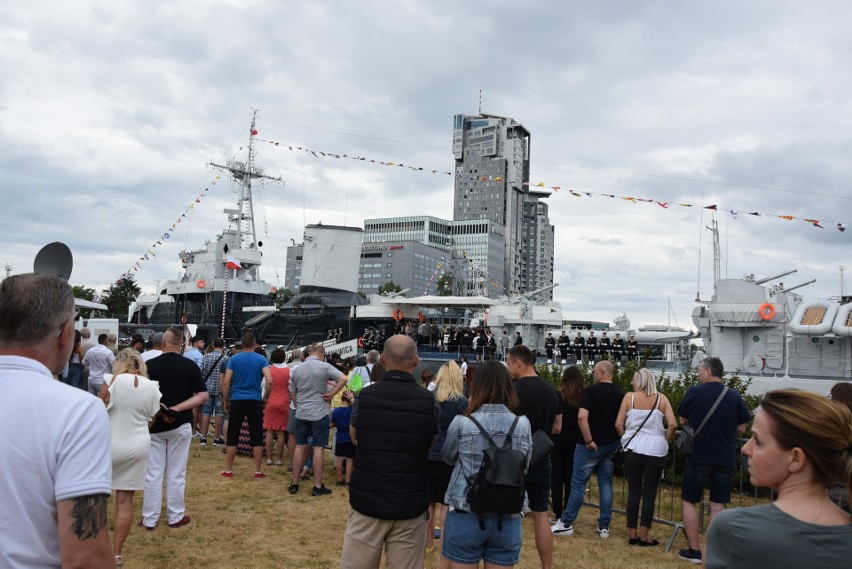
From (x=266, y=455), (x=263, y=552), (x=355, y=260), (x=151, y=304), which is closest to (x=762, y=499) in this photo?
(x=263, y=552)

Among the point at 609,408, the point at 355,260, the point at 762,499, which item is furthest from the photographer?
the point at 355,260

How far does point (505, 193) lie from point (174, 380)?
141 metres

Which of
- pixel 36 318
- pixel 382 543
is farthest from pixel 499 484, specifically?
pixel 36 318

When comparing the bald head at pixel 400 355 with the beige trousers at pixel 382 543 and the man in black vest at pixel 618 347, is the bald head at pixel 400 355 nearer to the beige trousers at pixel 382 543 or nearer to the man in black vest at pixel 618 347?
the beige trousers at pixel 382 543

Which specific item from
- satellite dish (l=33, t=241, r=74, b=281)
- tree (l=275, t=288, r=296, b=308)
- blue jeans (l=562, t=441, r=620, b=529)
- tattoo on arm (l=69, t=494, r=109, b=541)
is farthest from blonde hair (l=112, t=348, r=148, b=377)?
tree (l=275, t=288, r=296, b=308)

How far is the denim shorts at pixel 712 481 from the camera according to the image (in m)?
5.70

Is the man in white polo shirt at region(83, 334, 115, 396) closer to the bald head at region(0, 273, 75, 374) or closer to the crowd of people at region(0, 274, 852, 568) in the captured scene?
the crowd of people at region(0, 274, 852, 568)

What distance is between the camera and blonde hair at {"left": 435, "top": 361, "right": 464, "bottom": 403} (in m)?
4.90

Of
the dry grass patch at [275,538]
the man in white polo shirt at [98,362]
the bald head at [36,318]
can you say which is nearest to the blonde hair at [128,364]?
the dry grass patch at [275,538]

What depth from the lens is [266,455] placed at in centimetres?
1036

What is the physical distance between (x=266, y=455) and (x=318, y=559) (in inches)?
199

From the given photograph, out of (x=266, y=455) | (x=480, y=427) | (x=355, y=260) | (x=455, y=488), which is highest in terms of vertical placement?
(x=355, y=260)

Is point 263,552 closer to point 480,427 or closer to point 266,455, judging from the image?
point 480,427

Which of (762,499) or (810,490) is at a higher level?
(810,490)
